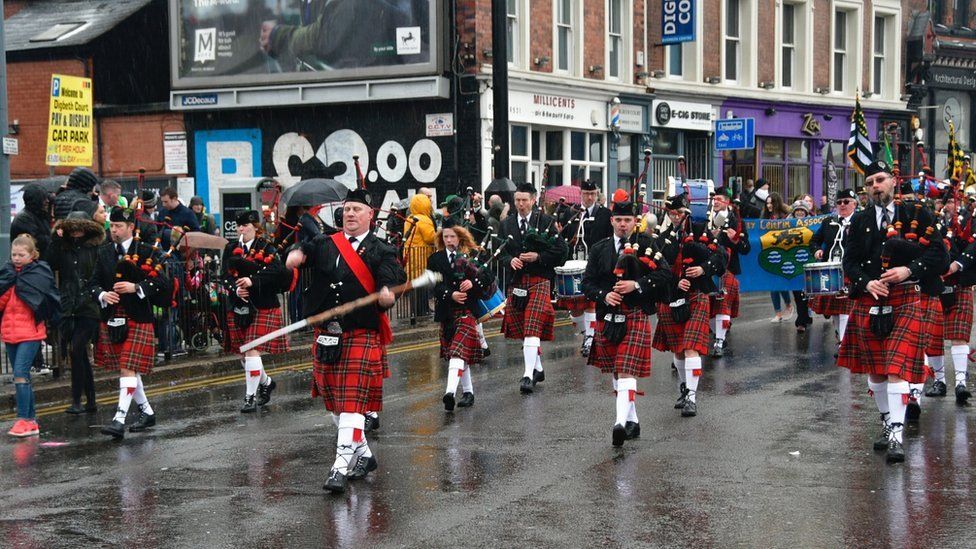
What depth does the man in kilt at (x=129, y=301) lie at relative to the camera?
11.3 m

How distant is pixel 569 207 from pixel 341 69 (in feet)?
38.5

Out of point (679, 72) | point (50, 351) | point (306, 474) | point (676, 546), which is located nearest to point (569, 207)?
point (50, 351)

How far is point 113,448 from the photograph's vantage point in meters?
10.7

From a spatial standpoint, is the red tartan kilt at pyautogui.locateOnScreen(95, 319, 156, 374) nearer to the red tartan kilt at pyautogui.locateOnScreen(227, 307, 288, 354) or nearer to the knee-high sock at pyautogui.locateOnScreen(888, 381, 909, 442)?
the red tartan kilt at pyautogui.locateOnScreen(227, 307, 288, 354)

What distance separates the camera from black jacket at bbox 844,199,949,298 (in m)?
9.84

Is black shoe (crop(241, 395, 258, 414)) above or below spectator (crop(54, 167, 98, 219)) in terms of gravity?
below

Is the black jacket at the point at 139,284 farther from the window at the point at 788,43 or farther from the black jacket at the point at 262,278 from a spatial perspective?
the window at the point at 788,43

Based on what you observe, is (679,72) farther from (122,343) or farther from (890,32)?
(122,343)

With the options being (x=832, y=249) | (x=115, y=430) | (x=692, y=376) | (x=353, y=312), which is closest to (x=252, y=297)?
(x=115, y=430)

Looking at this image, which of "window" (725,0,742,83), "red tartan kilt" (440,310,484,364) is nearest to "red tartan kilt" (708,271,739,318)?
"red tartan kilt" (440,310,484,364)

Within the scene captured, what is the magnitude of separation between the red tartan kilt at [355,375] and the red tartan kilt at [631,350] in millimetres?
2094

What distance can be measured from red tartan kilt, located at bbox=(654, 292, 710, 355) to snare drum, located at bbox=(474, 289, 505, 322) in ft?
5.10

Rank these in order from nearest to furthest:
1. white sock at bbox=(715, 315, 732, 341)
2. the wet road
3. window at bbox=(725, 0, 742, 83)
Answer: the wet road, white sock at bbox=(715, 315, 732, 341), window at bbox=(725, 0, 742, 83)

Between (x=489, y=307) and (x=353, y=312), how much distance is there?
382 centimetres
